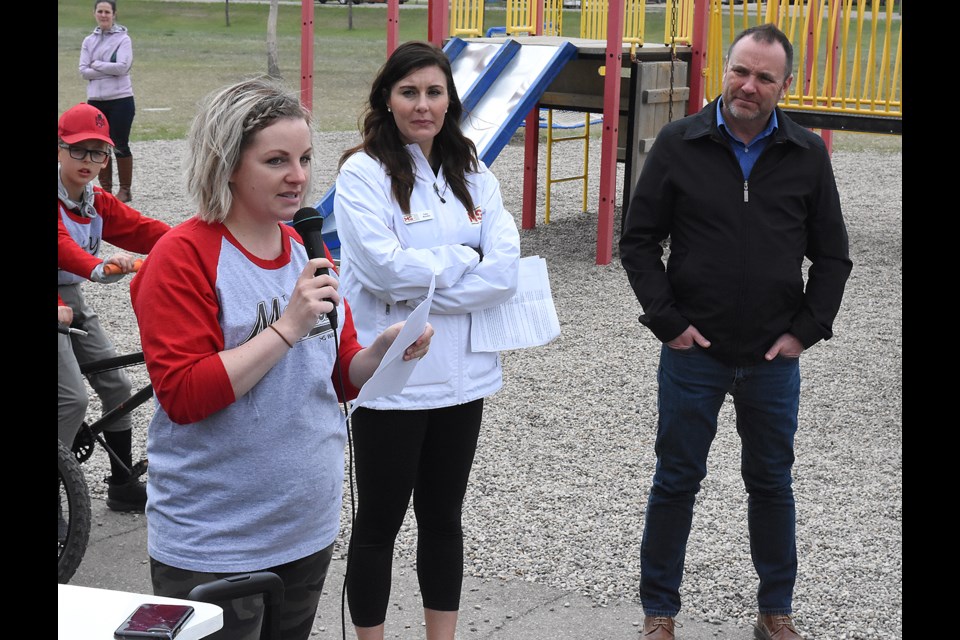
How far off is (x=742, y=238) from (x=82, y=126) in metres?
2.42

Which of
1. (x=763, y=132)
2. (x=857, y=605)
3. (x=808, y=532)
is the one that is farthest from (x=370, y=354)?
(x=808, y=532)

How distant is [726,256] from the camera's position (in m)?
3.39

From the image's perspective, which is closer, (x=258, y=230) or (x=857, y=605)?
(x=258, y=230)

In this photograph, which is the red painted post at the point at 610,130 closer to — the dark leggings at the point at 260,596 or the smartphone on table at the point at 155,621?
the dark leggings at the point at 260,596

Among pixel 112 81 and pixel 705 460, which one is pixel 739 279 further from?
pixel 112 81

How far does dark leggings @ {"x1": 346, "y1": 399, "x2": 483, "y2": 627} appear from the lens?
3096 mm

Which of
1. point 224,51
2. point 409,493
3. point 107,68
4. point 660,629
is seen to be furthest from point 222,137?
point 224,51

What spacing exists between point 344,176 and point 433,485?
2.99 ft

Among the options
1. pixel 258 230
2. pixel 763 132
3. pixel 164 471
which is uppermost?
pixel 763 132

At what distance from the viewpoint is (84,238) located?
13.9ft

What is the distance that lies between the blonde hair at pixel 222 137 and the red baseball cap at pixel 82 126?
2001mm
